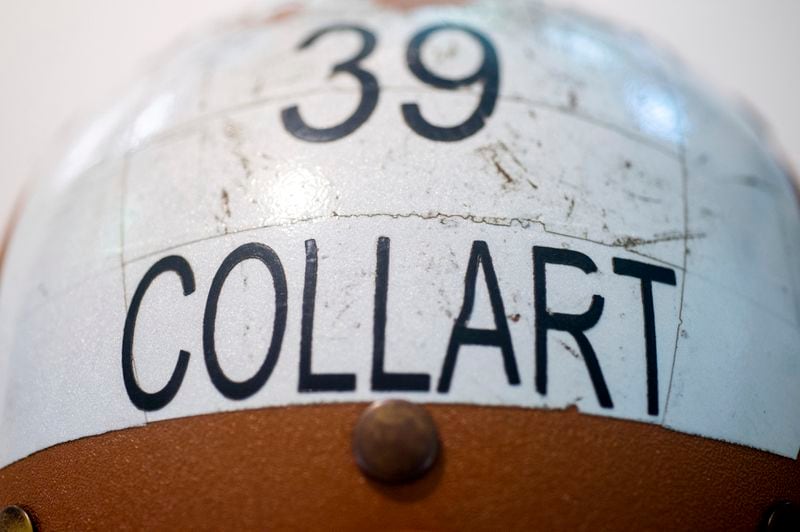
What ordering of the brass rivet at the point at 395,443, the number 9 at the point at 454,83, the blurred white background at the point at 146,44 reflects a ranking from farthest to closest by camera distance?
1. the blurred white background at the point at 146,44
2. the number 9 at the point at 454,83
3. the brass rivet at the point at 395,443

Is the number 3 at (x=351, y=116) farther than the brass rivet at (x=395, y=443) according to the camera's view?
Yes

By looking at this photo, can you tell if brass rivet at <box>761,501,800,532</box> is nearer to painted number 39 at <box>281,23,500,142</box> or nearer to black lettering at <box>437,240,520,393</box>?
black lettering at <box>437,240,520,393</box>

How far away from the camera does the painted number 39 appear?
2.77 feet

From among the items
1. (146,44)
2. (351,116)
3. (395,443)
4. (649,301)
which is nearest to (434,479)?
(395,443)

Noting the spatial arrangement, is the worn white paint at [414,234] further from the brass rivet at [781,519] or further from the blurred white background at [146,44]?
the blurred white background at [146,44]

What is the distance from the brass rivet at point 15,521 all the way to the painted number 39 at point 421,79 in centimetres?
45

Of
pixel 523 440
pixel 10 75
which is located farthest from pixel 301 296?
pixel 10 75

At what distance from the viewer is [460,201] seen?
785mm

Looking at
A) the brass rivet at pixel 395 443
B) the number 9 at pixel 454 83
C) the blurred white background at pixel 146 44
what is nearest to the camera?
the brass rivet at pixel 395 443

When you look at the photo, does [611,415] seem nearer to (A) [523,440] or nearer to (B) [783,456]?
(A) [523,440]

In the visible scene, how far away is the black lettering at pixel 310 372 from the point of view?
27.7 inches

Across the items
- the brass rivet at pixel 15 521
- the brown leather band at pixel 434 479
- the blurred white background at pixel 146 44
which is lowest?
the brass rivet at pixel 15 521

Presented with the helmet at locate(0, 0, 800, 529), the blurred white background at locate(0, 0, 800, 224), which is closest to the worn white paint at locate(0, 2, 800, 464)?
the helmet at locate(0, 0, 800, 529)

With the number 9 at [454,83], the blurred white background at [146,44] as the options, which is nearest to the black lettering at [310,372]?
the number 9 at [454,83]
